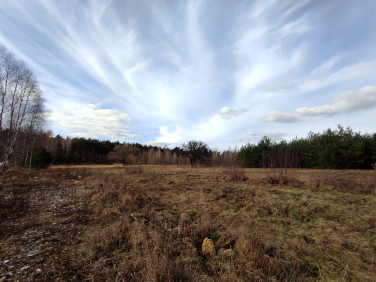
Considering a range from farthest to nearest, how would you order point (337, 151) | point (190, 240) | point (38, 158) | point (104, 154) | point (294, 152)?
point (104, 154)
point (294, 152)
point (337, 151)
point (38, 158)
point (190, 240)

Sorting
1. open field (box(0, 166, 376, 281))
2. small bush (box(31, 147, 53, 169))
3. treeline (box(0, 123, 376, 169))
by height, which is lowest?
open field (box(0, 166, 376, 281))

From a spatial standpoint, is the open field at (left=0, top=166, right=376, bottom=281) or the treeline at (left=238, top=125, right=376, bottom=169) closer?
the open field at (left=0, top=166, right=376, bottom=281)

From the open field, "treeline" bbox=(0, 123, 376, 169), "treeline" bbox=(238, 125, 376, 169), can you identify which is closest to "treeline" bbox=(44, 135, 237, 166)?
"treeline" bbox=(0, 123, 376, 169)

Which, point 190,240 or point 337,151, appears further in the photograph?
point 337,151

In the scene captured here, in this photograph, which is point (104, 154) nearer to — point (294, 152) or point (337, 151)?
point (294, 152)

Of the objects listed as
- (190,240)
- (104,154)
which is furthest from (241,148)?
(104,154)

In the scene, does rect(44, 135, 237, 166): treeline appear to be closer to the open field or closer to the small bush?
the small bush

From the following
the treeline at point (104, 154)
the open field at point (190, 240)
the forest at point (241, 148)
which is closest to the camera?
the open field at point (190, 240)

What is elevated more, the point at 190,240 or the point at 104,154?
the point at 104,154

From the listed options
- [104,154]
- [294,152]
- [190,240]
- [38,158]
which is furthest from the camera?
[104,154]

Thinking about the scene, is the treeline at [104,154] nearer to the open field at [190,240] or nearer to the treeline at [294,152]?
the treeline at [294,152]

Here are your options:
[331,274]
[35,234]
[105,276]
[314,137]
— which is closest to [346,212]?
[331,274]

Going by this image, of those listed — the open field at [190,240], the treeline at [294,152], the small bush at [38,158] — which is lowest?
the open field at [190,240]

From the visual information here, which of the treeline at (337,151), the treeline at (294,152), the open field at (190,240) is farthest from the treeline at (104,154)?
the open field at (190,240)
